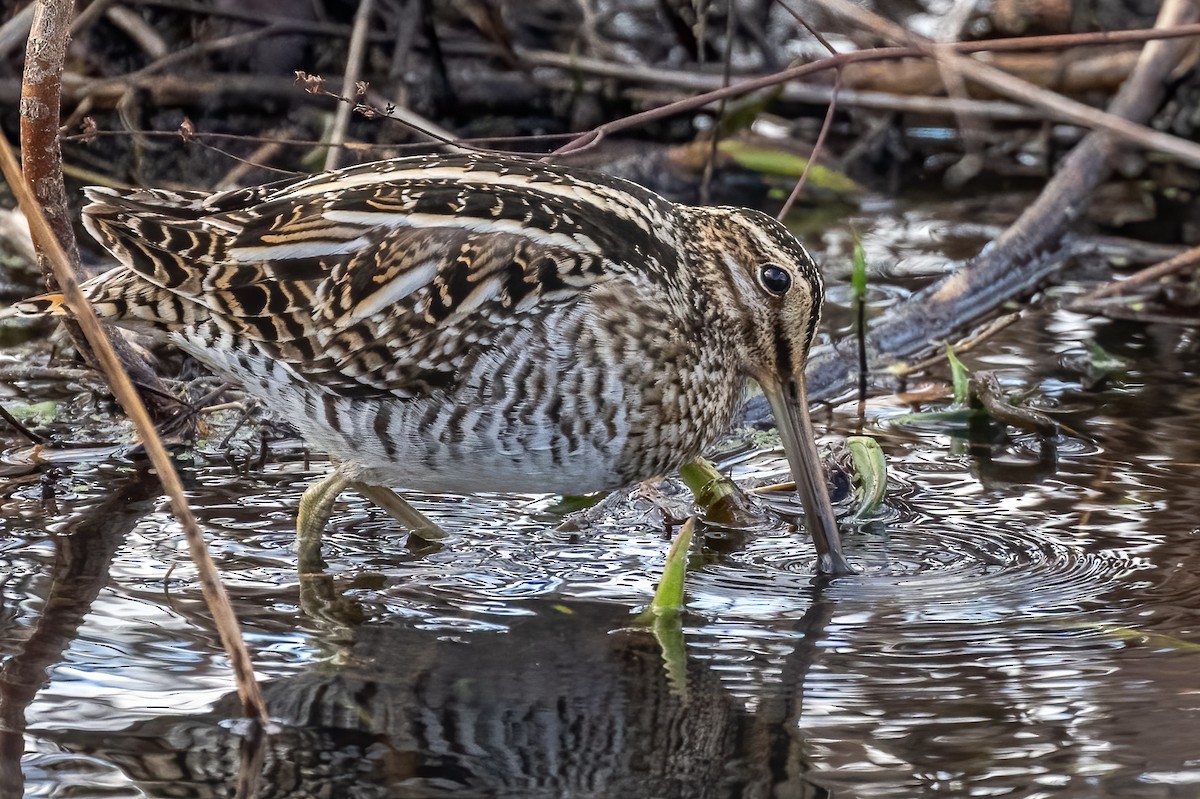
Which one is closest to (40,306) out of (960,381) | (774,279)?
(774,279)

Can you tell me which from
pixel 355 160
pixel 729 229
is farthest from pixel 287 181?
pixel 355 160

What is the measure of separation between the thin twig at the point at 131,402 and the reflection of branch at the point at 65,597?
0.45m

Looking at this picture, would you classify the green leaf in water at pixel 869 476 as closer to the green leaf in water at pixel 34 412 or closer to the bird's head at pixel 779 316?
the bird's head at pixel 779 316

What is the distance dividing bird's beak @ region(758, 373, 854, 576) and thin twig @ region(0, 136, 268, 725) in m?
1.60

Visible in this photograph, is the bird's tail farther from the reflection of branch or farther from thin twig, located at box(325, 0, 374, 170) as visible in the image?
thin twig, located at box(325, 0, 374, 170)

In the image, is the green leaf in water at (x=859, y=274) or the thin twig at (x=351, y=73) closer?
the green leaf in water at (x=859, y=274)

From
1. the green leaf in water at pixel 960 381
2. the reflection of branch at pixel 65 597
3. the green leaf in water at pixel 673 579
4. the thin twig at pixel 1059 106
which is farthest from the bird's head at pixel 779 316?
the reflection of branch at pixel 65 597

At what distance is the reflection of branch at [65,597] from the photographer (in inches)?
120

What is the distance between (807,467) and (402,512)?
1.04 meters

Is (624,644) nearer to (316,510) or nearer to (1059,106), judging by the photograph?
(316,510)

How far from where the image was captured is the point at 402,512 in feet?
13.9

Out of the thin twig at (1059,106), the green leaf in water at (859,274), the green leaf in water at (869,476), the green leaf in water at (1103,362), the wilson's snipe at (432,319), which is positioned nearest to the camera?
the thin twig at (1059,106)

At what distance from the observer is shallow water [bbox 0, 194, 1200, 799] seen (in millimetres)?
2975

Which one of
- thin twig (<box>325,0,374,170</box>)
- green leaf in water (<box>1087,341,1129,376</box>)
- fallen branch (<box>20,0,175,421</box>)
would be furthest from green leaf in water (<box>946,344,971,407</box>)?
fallen branch (<box>20,0,175,421</box>)
